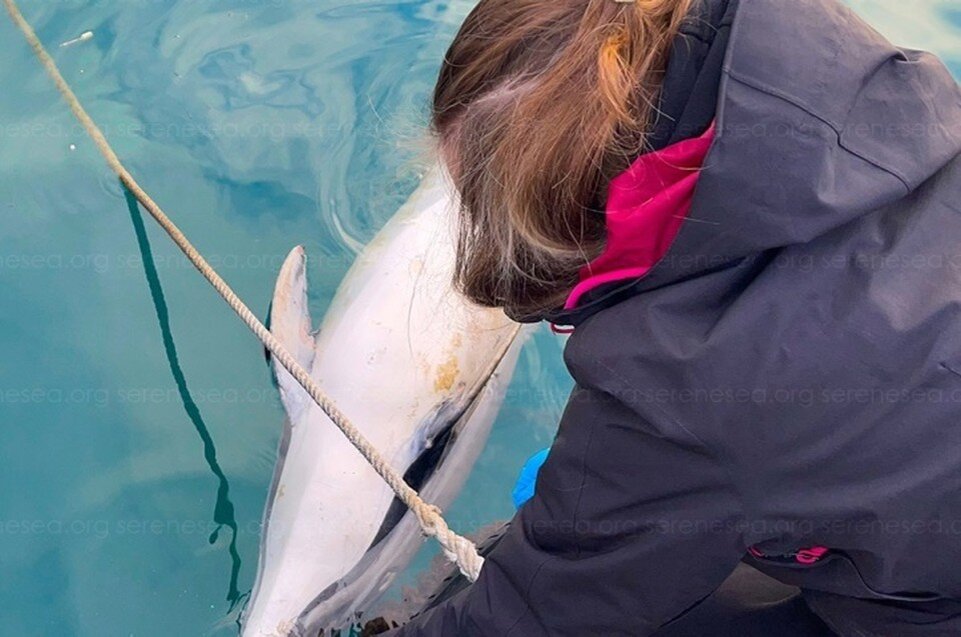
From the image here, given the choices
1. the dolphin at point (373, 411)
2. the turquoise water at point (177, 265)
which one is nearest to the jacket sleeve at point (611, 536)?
the dolphin at point (373, 411)

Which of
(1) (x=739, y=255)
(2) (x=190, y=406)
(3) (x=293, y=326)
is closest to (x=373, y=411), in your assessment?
(3) (x=293, y=326)

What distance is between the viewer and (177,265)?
4.10 m

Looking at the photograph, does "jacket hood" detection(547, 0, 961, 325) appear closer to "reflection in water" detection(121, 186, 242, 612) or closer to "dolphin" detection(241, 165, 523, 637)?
"dolphin" detection(241, 165, 523, 637)

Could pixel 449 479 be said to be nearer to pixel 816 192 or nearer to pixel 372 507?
pixel 372 507

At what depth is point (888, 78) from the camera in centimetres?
151

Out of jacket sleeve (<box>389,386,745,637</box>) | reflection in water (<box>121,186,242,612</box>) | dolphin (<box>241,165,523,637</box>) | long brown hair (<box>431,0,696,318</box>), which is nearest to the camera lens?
long brown hair (<box>431,0,696,318</box>)

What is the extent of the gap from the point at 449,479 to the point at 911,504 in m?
2.13

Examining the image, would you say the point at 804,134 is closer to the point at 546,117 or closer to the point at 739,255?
the point at 739,255

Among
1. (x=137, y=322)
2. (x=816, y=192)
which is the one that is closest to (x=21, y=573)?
(x=137, y=322)

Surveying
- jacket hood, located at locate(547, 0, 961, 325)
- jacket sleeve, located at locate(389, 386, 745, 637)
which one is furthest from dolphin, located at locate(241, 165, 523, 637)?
jacket hood, located at locate(547, 0, 961, 325)

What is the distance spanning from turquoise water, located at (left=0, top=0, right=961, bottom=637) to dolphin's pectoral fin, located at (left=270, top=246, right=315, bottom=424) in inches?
12.1

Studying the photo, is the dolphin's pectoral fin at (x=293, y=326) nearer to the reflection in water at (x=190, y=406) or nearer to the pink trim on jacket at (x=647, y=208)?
the reflection in water at (x=190, y=406)

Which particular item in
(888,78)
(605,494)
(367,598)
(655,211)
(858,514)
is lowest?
(367,598)

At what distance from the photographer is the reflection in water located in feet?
11.1
